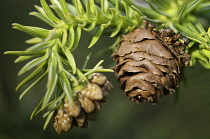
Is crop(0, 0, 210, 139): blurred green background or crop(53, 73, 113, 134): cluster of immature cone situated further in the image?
crop(0, 0, 210, 139): blurred green background

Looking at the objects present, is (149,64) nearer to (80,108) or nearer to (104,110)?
(80,108)

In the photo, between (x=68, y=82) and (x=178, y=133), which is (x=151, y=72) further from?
(x=178, y=133)

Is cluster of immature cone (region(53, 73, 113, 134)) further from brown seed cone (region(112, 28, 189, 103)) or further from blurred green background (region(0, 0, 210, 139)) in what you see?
blurred green background (region(0, 0, 210, 139))

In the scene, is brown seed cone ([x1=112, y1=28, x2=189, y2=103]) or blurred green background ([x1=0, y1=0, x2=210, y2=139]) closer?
brown seed cone ([x1=112, y1=28, x2=189, y2=103])

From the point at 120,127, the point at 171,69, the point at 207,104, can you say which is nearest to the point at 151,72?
the point at 171,69

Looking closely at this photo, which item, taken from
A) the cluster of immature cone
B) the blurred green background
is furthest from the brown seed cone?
the blurred green background

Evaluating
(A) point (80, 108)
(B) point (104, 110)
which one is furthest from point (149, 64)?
(B) point (104, 110)
